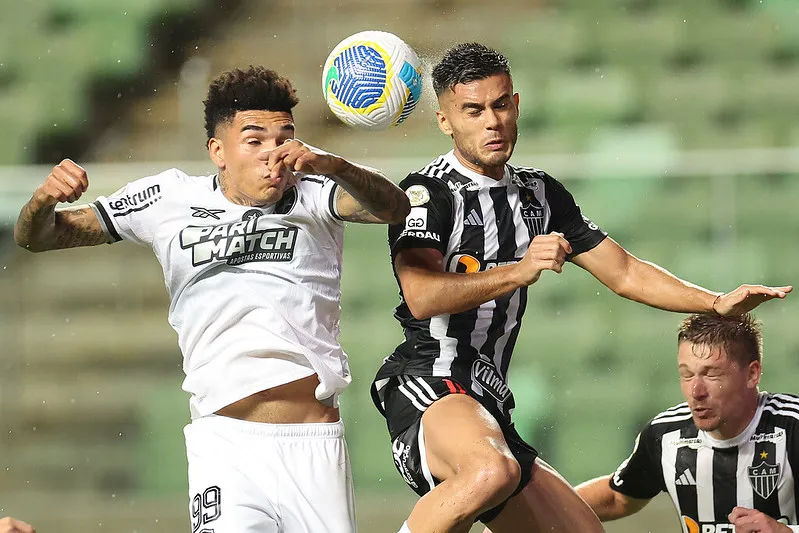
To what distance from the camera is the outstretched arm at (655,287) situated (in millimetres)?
3561

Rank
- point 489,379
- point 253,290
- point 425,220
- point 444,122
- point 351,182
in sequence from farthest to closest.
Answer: point 444,122 < point 489,379 < point 425,220 < point 253,290 < point 351,182

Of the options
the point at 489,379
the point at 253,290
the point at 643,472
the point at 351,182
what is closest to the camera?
the point at 351,182

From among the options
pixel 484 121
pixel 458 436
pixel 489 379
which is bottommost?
Answer: pixel 458 436

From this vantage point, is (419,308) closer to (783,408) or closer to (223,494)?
(223,494)

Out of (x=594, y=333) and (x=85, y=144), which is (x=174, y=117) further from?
(x=594, y=333)

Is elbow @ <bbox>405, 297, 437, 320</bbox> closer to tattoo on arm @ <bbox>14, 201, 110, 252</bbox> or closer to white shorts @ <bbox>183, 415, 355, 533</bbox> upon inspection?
white shorts @ <bbox>183, 415, 355, 533</bbox>

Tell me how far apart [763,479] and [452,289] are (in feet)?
4.60

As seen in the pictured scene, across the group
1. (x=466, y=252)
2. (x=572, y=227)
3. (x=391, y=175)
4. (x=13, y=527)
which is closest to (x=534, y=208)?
(x=572, y=227)

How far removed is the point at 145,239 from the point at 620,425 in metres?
3.50

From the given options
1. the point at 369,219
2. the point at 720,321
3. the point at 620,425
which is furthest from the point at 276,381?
the point at 620,425

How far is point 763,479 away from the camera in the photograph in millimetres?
4016

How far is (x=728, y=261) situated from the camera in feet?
20.2

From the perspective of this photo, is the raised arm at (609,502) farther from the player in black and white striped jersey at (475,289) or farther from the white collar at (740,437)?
the player in black and white striped jersey at (475,289)

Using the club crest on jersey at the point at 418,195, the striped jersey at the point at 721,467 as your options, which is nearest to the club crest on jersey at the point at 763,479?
the striped jersey at the point at 721,467
